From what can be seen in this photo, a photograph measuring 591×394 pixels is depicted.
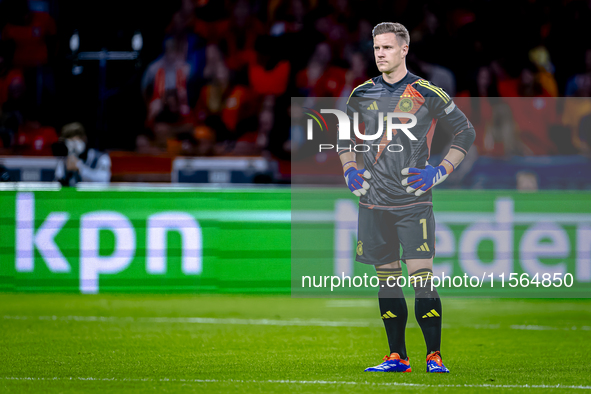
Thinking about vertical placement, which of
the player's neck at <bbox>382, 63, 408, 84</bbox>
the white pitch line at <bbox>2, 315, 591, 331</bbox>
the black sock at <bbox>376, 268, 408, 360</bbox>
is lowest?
the white pitch line at <bbox>2, 315, 591, 331</bbox>

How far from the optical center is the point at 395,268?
489 cm

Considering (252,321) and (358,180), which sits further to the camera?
(252,321)

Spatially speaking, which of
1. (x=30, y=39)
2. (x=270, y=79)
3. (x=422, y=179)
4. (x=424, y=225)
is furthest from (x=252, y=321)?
(x=30, y=39)

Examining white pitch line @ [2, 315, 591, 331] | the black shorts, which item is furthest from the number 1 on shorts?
white pitch line @ [2, 315, 591, 331]

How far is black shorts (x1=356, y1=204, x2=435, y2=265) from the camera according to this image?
4.74 meters

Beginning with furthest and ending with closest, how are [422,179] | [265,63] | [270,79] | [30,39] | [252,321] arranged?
1. [30,39]
2. [265,63]
3. [270,79]
4. [252,321]
5. [422,179]

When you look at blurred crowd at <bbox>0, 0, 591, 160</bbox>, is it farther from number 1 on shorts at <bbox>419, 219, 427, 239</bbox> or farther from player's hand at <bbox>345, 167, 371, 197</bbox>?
number 1 on shorts at <bbox>419, 219, 427, 239</bbox>

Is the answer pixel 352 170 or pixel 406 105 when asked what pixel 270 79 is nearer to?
pixel 352 170

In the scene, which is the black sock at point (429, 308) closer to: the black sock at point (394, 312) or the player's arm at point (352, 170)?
the black sock at point (394, 312)

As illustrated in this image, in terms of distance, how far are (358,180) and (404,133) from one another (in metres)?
0.41

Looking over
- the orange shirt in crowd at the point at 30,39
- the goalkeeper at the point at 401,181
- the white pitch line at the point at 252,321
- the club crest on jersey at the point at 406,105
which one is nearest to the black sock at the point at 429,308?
the goalkeeper at the point at 401,181

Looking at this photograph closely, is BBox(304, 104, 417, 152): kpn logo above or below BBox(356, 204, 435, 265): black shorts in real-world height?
above

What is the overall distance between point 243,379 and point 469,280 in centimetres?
455

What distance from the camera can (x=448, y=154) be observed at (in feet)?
15.7
